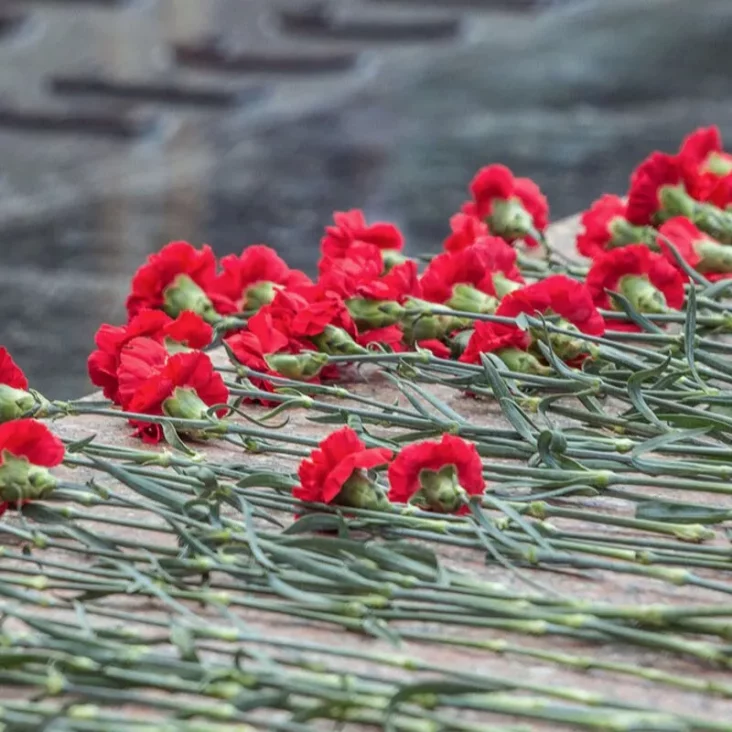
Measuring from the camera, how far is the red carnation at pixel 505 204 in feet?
3.26

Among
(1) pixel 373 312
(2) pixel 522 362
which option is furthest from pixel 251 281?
(2) pixel 522 362

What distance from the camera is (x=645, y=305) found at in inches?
→ 32.6

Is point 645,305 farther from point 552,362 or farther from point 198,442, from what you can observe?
point 198,442

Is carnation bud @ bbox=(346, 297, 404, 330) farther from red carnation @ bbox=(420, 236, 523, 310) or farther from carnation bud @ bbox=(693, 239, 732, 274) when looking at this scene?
carnation bud @ bbox=(693, 239, 732, 274)

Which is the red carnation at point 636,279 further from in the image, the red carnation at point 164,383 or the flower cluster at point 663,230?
the red carnation at point 164,383

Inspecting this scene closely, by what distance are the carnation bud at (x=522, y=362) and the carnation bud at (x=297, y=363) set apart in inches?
4.1

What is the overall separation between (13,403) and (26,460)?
74 mm

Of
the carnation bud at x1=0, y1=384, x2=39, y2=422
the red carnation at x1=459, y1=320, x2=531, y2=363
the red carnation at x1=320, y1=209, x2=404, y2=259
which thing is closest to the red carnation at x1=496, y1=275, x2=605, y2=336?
the red carnation at x1=459, y1=320, x2=531, y2=363

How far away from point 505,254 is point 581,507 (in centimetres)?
26

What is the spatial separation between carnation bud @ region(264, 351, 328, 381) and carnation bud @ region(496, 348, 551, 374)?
4.1 inches

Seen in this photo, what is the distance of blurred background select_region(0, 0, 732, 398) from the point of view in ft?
7.08

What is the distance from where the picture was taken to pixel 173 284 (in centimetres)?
84

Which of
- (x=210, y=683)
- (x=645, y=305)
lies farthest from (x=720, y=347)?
(x=210, y=683)

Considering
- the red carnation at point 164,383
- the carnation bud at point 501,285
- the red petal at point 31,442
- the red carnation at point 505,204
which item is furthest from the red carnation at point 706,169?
the red petal at point 31,442
